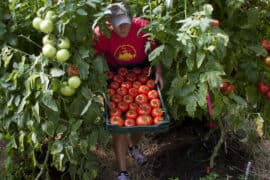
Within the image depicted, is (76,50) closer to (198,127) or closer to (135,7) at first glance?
(135,7)

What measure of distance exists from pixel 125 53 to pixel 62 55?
23.3 inches

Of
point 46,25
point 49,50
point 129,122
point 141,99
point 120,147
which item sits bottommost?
point 120,147

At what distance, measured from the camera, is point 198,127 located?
9.33 ft

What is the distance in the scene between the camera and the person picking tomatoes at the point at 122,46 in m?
2.08

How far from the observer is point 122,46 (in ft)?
7.55

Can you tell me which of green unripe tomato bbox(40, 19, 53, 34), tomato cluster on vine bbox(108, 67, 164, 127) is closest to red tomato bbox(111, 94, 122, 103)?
tomato cluster on vine bbox(108, 67, 164, 127)

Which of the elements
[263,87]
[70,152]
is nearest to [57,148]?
[70,152]

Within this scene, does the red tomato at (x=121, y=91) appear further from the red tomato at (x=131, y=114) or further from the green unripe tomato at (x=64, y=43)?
the green unripe tomato at (x=64, y=43)

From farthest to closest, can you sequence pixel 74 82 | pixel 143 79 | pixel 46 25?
pixel 143 79 → pixel 74 82 → pixel 46 25

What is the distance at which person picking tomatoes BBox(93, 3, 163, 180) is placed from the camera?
6.83 feet

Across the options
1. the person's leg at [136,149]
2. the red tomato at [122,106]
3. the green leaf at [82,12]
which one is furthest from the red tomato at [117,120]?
the person's leg at [136,149]

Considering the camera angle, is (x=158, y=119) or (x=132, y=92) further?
(x=132, y=92)

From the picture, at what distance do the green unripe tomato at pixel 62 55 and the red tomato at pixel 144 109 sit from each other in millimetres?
499

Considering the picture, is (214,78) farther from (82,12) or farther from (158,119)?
(82,12)
